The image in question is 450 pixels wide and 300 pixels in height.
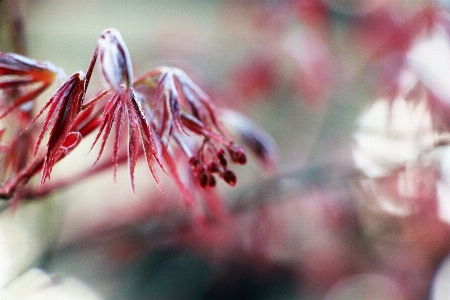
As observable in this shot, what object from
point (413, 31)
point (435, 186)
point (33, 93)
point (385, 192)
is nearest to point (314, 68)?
point (413, 31)

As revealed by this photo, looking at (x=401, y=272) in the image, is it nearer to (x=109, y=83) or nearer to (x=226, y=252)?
(x=226, y=252)

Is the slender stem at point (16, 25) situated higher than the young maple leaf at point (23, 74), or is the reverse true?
the slender stem at point (16, 25)

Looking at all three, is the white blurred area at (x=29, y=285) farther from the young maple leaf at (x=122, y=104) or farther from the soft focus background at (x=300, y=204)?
the young maple leaf at (x=122, y=104)

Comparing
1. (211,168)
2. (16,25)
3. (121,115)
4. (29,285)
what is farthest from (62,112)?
(29,285)

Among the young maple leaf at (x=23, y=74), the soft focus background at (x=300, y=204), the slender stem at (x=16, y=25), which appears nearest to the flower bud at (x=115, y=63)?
the young maple leaf at (x=23, y=74)

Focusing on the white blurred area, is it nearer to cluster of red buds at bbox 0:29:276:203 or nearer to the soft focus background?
the soft focus background

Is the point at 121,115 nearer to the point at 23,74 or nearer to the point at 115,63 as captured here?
the point at 115,63

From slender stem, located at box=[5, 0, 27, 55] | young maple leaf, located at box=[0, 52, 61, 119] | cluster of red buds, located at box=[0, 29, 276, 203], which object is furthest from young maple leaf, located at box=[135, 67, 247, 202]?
slender stem, located at box=[5, 0, 27, 55]

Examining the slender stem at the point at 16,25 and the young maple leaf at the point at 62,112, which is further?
the slender stem at the point at 16,25

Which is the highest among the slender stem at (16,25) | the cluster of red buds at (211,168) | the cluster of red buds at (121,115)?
the slender stem at (16,25)
